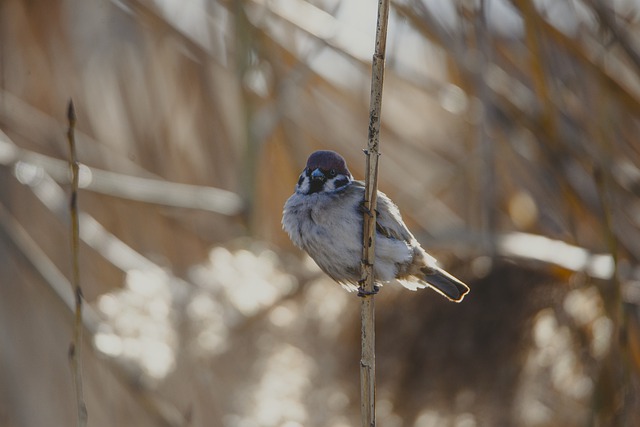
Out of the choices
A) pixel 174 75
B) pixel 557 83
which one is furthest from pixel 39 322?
pixel 557 83

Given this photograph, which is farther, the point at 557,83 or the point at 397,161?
the point at 397,161

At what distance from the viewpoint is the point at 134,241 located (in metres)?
3.55

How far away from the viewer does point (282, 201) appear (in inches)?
147

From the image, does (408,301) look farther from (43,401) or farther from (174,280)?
(43,401)

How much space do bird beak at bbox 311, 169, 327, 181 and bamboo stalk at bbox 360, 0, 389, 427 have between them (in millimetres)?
420

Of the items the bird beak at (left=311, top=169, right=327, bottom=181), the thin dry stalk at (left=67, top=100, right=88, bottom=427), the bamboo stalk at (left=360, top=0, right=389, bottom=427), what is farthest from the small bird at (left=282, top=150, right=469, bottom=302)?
the thin dry stalk at (left=67, top=100, right=88, bottom=427)

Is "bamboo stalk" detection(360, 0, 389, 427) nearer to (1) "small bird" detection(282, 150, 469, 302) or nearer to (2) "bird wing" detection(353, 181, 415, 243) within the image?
(1) "small bird" detection(282, 150, 469, 302)

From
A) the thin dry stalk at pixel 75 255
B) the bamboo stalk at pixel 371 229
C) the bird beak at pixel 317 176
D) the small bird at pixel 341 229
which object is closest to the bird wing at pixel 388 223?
the small bird at pixel 341 229

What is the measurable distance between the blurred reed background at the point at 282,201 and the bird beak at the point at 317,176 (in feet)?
2.24

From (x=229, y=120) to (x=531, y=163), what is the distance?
1541mm

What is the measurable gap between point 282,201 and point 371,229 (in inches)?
83.6

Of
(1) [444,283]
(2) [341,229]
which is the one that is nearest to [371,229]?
(2) [341,229]

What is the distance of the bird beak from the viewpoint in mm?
2092

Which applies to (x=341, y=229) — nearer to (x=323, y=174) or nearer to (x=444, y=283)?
(x=323, y=174)
